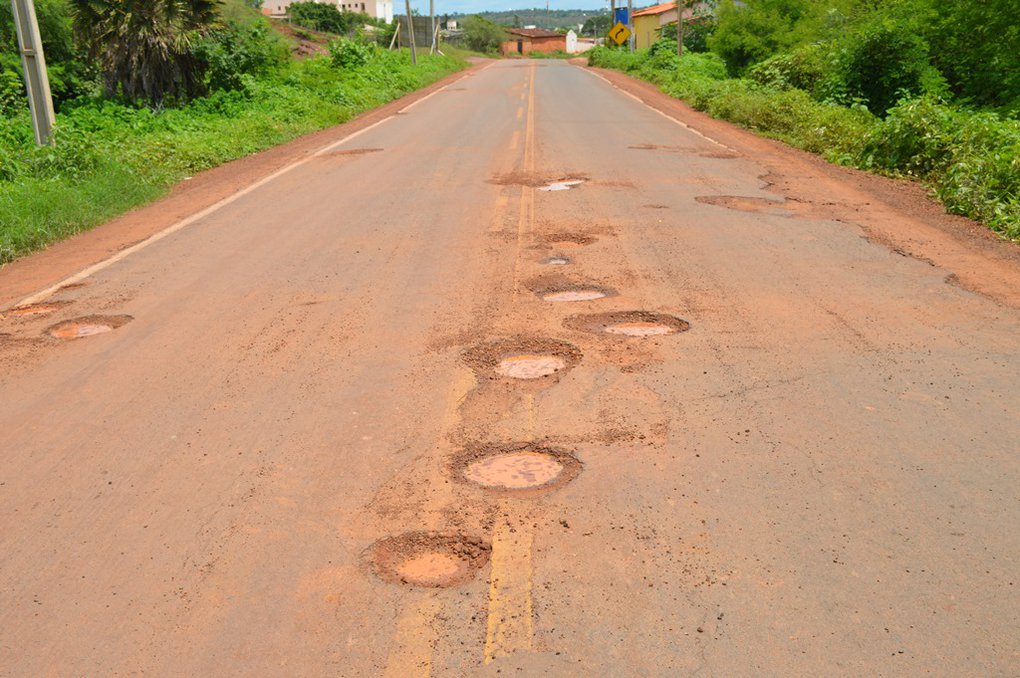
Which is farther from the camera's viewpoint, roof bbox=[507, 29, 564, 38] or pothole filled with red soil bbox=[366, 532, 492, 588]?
roof bbox=[507, 29, 564, 38]

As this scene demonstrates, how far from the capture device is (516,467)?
4508 mm

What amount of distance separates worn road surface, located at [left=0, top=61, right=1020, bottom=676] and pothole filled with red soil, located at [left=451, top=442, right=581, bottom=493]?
0.06 ft

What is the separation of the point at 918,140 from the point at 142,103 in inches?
690

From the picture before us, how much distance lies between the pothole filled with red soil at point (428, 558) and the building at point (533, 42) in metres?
120

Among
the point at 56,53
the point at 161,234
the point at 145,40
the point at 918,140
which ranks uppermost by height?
the point at 145,40

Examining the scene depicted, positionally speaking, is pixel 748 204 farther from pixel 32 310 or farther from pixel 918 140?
pixel 32 310

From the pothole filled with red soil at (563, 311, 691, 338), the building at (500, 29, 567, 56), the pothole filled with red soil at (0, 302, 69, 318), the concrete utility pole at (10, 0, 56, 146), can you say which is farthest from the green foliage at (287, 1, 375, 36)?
the pothole filled with red soil at (563, 311, 691, 338)

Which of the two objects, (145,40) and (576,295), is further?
(145,40)

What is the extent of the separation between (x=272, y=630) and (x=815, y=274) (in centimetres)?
586

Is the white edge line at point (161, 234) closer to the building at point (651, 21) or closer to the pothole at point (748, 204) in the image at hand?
the pothole at point (748, 204)

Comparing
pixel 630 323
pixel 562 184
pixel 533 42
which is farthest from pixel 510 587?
pixel 533 42

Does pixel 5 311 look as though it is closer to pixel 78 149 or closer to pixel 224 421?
pixel 224 421

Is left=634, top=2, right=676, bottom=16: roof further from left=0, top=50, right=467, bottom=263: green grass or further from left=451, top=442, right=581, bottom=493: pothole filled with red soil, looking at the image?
left=451, top=442, right=581, bottom=493: pothole filled with red soil

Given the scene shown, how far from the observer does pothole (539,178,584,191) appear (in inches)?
480
